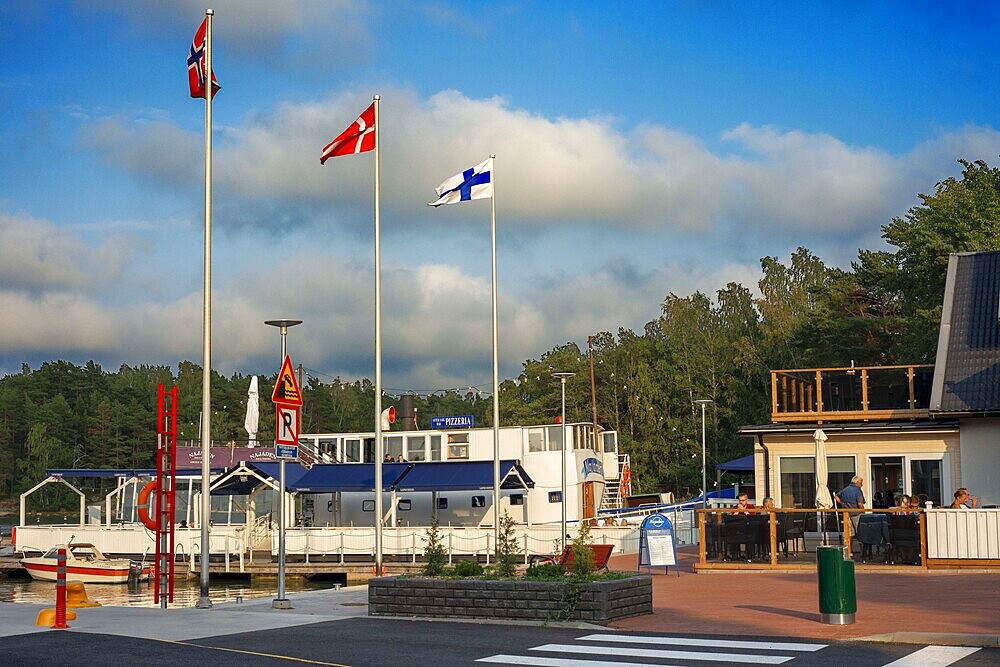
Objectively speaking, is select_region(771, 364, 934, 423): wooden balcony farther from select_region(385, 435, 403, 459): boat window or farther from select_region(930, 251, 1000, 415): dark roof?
select_region(385, 435, 403, 459): boat window

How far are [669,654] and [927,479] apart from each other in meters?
17.8

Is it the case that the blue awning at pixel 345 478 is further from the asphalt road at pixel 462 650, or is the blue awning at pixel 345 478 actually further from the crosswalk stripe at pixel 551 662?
the crosswalk stripe at pixel 551 662

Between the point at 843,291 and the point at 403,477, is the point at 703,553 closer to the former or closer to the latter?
the point at 403,477

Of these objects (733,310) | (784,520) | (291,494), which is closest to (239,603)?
(784,520)

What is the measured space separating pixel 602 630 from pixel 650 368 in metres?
79.8

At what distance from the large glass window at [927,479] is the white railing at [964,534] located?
269 inches

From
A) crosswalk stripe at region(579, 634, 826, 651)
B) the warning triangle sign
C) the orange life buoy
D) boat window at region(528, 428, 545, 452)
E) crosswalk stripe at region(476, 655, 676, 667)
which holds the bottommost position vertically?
crosswalk stripe at region(579, 634, 826, 651)

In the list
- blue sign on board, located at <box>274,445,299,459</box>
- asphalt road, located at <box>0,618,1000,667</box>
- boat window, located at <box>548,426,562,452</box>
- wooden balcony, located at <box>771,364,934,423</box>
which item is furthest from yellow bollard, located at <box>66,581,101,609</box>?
boat window, located at <box>548,426,562,452</box>

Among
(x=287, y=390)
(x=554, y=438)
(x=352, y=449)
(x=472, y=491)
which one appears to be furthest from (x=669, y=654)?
(x=352, y=449)

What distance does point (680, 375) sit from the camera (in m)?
90.4

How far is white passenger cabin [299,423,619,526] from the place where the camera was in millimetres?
41188

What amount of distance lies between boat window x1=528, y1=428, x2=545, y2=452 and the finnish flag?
49.4ft

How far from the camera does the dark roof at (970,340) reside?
27.5 meters

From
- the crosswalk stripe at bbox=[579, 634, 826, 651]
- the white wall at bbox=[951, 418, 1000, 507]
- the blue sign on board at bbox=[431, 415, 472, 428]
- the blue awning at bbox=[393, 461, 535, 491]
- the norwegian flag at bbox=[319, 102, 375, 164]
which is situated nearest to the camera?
the crosswalk stripe at bbox=[579, 634, 826, 651]
